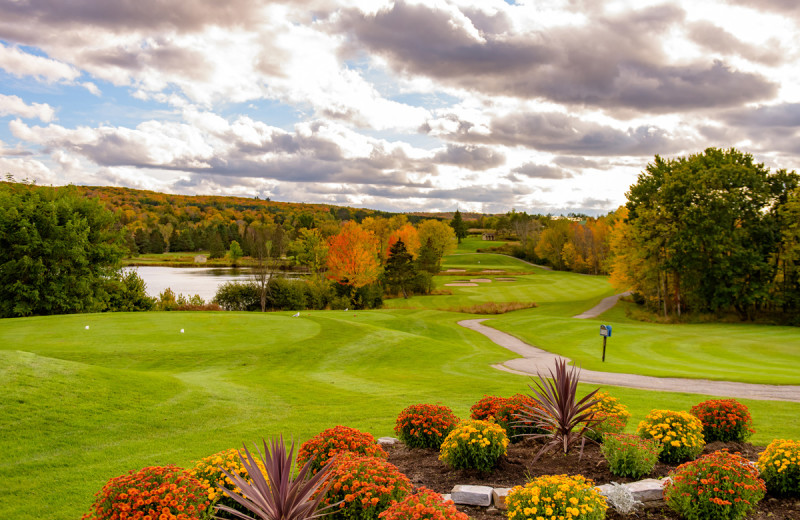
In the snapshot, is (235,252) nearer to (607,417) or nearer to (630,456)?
(607,417)

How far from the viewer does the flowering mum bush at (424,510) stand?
4.50 meters

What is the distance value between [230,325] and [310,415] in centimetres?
1414

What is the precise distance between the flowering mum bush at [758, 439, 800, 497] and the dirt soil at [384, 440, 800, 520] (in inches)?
4.9

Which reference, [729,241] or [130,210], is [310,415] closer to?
[729,241]

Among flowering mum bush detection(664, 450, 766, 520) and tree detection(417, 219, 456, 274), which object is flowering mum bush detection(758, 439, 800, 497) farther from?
tree detection(417, 219, 456, 274)

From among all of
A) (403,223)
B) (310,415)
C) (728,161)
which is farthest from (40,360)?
(403,223)

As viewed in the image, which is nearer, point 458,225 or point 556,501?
point 556,501

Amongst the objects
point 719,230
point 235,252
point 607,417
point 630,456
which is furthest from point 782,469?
point 235,252

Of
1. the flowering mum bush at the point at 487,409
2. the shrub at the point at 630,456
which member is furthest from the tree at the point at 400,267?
the shrub at the point at 630,456

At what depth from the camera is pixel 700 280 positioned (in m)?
39.2

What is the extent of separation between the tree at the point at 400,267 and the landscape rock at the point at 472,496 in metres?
51.8

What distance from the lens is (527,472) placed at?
689cm

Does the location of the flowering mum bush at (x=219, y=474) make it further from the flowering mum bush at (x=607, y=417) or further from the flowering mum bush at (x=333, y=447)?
the flowering mum bush at (x=607, y=417)

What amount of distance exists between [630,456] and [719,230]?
1481 inches
